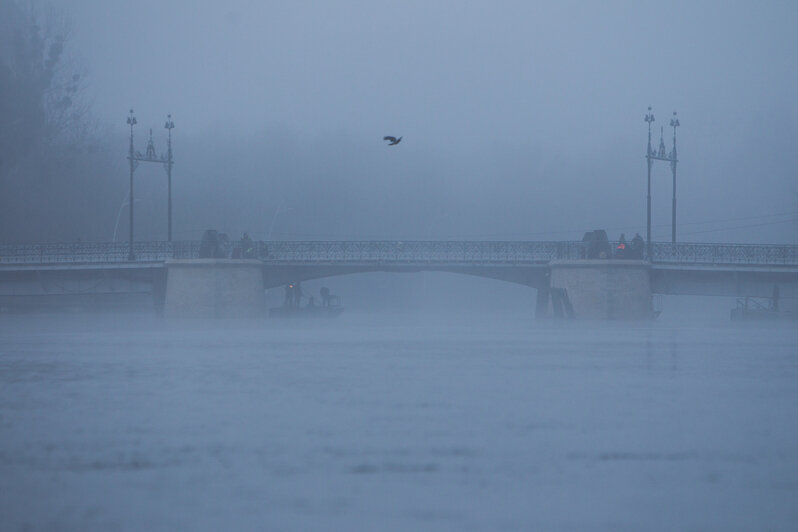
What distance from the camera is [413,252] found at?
5444 cm

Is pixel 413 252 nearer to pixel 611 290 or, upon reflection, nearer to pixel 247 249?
pixel 247 249

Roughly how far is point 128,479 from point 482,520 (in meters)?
2.57

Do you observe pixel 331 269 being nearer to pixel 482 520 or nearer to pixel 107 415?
pixel 107 415

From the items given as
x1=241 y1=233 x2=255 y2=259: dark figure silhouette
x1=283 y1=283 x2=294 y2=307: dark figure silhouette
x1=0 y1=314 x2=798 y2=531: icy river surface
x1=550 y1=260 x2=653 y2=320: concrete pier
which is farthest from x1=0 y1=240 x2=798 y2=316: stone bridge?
x1=0 y1=314 x2=798 y2=531: icy river surface

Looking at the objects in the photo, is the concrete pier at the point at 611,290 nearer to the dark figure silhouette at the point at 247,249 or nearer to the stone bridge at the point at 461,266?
the stone bridge at the point at 461,266

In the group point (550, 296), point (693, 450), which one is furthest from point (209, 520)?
point (550, 296)

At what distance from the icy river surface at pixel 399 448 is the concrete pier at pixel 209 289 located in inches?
1328

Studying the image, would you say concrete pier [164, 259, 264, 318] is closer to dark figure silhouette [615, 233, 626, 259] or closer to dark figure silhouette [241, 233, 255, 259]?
dark figure silhouette [241, 233, 255, 259]

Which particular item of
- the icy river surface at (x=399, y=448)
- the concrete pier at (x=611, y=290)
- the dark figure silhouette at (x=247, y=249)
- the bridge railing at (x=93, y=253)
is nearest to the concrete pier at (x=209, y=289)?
the dark figure silhouette at (x=247, y=249)

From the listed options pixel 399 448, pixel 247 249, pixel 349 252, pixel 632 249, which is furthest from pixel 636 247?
pixel 399 448

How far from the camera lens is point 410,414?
10492mm

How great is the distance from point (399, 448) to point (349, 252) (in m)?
46.5

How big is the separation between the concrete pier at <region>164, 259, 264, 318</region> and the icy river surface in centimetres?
3373

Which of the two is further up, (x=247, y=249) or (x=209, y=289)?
(x=247, y=249)
